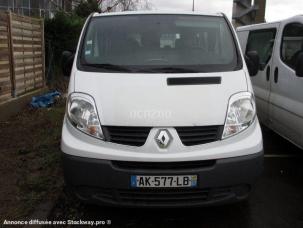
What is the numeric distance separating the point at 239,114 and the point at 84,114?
1370 millimetres

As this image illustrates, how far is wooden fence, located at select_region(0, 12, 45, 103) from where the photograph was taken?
28.3ft

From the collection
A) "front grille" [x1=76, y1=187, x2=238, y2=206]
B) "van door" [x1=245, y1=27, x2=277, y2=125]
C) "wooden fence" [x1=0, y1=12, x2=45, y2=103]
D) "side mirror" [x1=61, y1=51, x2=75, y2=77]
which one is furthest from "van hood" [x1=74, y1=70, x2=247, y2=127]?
"wooden fence" [x1=0, y1=12, x2=45, y2=103]

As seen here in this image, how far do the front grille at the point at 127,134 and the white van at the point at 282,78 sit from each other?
2282mm

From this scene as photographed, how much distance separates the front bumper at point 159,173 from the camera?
12.3 feet

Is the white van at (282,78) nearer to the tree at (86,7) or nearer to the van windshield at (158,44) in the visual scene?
the van windshield at (158,44)

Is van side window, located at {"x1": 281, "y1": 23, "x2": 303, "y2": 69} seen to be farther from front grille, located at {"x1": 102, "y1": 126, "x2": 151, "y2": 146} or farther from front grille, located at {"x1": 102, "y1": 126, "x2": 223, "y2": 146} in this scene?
front grille, located at {"x1": 102, "y1": 126, "x2": 151, "y2": 146}

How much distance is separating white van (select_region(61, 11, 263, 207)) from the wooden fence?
4742mm

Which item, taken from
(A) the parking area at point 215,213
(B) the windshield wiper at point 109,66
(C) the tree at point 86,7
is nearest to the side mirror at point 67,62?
(B) the windshield wiper at point 109,66

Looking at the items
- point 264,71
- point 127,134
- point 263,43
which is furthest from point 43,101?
point 127,134

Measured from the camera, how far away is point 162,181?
3734mm

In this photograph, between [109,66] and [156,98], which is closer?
[156,98]

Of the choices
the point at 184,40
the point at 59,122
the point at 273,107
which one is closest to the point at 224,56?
the point at 184,40

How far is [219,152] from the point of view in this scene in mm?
3760

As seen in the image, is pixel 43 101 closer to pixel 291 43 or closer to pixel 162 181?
pixel 291 43
